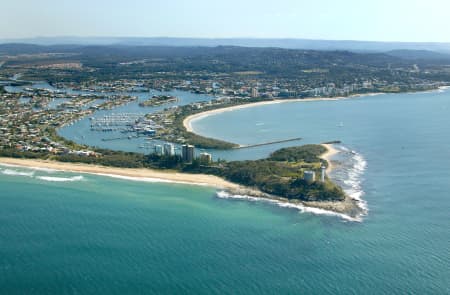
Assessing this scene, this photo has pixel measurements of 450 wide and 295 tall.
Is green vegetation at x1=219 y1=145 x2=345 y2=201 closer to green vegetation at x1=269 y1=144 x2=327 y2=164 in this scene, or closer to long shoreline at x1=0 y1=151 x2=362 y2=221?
green vegetation at x1=269 y1=144 x2=327 y2=164

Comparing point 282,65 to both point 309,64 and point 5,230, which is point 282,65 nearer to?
point 309,64

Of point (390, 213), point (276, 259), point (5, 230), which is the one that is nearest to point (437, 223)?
point (390, 213)

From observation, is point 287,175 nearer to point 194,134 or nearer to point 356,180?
point 356,180

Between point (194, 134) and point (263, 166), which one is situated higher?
point (263, 166)

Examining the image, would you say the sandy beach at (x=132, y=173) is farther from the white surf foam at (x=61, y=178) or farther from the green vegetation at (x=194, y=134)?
the green vegetation at (x=194, y=134)

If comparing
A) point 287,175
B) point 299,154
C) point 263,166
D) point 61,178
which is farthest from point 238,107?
point 61,178

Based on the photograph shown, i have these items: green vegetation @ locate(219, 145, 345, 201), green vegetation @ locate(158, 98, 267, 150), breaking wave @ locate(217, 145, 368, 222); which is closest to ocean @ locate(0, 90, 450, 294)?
breaking wave @ locate(217, 145, 368, 222)
